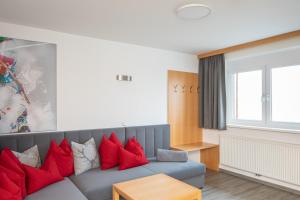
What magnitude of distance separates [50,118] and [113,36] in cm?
152

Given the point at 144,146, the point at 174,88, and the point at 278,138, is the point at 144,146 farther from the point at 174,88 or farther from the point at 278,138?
the point at 278,138

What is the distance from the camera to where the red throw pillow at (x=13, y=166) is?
200 centimetres

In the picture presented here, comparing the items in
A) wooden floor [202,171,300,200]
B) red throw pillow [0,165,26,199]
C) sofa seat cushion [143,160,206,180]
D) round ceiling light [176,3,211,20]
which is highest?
round ceiling light [176,3,211,20]

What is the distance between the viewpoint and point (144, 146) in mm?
3508

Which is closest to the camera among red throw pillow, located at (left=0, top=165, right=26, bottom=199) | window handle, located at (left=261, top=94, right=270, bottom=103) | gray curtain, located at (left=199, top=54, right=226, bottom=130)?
red throw pillow, located at (left=0, top=165, right=26, bottom=199)

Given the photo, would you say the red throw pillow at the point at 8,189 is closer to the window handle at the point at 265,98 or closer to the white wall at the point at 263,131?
the white wall at the point at 263,131

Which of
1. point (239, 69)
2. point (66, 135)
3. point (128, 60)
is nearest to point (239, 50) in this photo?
point (239, 69)

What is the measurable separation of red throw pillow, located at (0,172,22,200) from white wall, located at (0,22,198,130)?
3.81 ft

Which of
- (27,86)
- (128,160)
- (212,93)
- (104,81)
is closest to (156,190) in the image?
(128,160)

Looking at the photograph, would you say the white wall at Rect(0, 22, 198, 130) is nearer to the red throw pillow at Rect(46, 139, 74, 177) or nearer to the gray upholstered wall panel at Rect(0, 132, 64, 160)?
the gray upholstered wall panel at Rect(0, 132, 64, 160)

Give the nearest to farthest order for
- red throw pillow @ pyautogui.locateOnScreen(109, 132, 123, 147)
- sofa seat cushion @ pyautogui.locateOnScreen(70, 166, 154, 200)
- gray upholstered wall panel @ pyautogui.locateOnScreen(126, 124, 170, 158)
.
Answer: sofa seat cushion @ pyautogui.locateOnScreen(70, 166, 154, 200), red throw pillow @ pyautogui.locateOnScreen(109, 132, 123, 147), gray upholstered wall panel @ pyautogui.locateOnScreen(126, 124, 170, 158)

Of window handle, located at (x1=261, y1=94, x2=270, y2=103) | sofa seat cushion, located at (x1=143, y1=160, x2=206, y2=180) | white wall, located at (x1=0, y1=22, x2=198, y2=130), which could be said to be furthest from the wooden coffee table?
window handle, located at (x1=261, y1=94, x2=270, y2=103)

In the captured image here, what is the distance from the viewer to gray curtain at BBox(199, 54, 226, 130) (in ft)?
13.3

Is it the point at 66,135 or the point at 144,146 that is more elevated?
the point at 66,135
